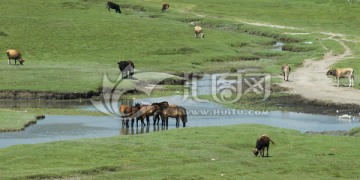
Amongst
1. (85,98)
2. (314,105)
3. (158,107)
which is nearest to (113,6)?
(85,98)

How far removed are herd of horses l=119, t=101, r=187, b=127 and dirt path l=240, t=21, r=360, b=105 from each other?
32.8 feet

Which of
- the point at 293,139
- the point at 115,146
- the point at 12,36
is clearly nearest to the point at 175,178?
the point at 115,146

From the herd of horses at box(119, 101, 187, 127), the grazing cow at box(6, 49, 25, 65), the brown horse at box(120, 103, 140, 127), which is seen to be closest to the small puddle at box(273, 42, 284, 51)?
the grazing cow at box(6, 49, 25, 65)

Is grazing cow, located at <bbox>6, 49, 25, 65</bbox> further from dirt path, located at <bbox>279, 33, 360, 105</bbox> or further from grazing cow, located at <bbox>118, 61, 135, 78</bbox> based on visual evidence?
dirt path, located at <bbox>279, 33, 360, 105</bbox>

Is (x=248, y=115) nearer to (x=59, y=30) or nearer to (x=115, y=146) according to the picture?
(x=115, y=146)

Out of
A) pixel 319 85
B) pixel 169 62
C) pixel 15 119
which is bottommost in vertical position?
pixel 15 119

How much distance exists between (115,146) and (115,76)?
2187cm

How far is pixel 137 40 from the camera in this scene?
213 ft

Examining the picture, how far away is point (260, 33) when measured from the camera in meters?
76.7

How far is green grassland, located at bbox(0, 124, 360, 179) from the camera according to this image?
25562 mm

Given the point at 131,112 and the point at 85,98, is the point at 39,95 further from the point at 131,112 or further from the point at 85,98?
the point at 131,112

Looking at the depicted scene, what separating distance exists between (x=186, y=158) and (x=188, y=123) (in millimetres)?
10480

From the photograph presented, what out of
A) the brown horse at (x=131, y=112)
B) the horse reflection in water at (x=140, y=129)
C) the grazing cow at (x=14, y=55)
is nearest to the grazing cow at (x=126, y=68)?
the grazing cow at (x=14, y=55)

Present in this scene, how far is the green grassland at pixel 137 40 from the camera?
52.6 meters
